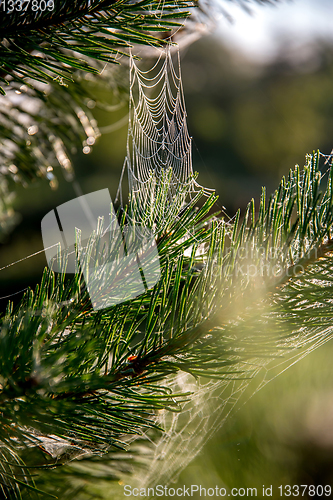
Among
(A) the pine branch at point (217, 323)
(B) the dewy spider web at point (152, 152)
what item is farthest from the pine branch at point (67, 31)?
(A) the pine branch at point (217, 323)

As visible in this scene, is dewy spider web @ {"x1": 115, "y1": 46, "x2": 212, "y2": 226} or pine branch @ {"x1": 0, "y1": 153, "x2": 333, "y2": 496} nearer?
pine branch @ {"x1": 0, "y1": 153, "x2": 333, "y2": 496}

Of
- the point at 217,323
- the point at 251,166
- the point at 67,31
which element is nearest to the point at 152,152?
the point at 67,31

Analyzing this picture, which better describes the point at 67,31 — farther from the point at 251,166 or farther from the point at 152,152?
the point at 251,166

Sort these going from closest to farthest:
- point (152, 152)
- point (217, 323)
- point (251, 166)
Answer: point (217, 323), point (152, 152), point (251, 166)

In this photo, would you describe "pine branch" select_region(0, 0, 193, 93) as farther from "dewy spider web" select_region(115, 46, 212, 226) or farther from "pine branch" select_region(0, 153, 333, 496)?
"pine branch" select_region(0, 153, 333, 496)

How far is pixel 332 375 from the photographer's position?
38.9 inches

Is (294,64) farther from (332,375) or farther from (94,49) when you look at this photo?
(94,49)

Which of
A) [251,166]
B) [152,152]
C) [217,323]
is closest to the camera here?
[217,323]

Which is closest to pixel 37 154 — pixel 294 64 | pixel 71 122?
pixel 71 122

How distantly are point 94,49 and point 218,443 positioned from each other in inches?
31.8

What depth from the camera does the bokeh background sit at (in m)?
0.82

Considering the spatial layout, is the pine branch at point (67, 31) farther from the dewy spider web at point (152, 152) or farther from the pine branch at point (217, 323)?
the pine branch at point (217, 323)

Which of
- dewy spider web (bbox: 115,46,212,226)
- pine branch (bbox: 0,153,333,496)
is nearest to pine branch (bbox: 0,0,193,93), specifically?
dewy spider web (bbox: 115,46,212,226)

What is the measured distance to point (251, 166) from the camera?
113 inches
